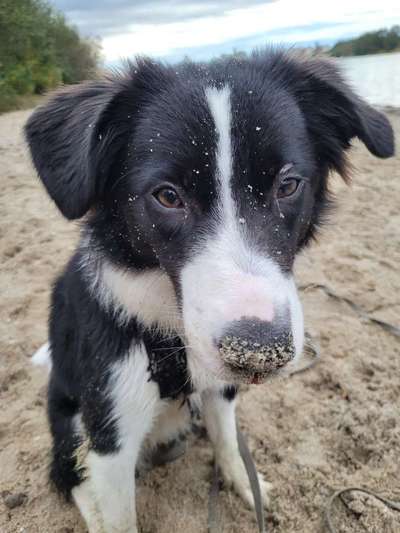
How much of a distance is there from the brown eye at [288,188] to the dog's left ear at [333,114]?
1.20 feet

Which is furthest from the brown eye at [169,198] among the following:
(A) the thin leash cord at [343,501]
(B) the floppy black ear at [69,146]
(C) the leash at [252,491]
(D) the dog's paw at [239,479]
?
(A) the thin leash cord at [343,501]

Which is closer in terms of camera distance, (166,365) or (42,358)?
(166,365)

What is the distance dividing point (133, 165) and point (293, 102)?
685mm

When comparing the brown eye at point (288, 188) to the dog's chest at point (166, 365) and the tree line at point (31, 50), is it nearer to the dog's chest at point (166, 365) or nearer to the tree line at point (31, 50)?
the dog's chest at point (166, 365)

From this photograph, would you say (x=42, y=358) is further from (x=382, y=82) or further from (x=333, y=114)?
(x=382, y=82)

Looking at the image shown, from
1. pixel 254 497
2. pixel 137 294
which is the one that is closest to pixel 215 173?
pixel 137 294

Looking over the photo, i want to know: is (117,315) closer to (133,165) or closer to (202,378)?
(202,378)

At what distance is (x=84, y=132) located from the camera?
173cm

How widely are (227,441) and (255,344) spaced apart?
1393mm

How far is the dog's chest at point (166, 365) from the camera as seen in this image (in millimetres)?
2020

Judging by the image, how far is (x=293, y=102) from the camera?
1.90 metres

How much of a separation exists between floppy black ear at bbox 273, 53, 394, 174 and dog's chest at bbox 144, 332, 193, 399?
1.05 meters

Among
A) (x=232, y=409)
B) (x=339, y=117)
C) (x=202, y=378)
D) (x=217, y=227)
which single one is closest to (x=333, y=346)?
(x=232, y=409)

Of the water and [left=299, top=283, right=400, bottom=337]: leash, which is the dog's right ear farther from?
the water
